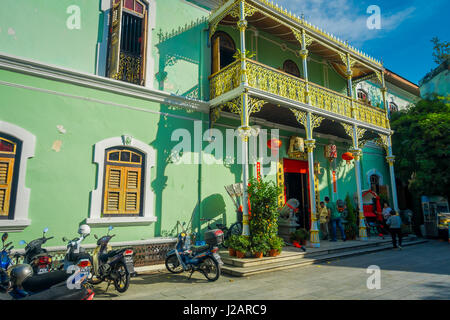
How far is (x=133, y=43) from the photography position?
27.8 feet

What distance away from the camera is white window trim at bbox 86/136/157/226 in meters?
7.08

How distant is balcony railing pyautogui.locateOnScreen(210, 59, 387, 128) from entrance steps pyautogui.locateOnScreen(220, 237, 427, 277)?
5.00 metres

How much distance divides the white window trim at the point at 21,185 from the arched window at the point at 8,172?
0.12 meters

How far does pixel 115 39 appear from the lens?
7625mm

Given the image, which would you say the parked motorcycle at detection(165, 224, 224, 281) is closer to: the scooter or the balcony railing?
the scooter

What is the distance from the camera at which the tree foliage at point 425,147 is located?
42.9 ft

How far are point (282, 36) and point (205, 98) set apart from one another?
4.89m

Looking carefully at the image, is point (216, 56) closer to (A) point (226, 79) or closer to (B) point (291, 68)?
(A) point (226, 79)

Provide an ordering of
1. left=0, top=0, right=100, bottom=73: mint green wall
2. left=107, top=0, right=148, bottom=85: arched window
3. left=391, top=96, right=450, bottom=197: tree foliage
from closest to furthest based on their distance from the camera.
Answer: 1. left=0, top=0, right=100, bottom=73: mint green wall
2. left=107, top=0, right=148, bottom=85: arched window
3. left=391, top=96, right=450, bottom=197: tree foliage

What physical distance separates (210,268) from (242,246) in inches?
58.0

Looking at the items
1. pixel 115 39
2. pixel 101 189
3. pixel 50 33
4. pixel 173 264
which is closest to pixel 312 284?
pixel 173 264

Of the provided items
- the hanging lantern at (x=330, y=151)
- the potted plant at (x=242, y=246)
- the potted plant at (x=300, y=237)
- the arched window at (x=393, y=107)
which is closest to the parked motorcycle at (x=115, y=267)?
the potted plant at (x=242, y=246)

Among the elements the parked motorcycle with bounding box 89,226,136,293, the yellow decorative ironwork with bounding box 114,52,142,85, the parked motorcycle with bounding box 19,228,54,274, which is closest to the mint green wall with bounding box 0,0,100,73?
the yellow decorative ironwork with bounding box 114,52,142,85

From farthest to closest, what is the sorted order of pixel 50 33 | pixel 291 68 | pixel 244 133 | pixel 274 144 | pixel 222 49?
pixel 291 68 → pixel 274 144 → pixel 222 49 → pixel 244 133 → pixel 50 33
